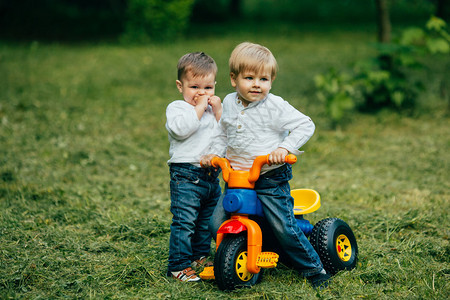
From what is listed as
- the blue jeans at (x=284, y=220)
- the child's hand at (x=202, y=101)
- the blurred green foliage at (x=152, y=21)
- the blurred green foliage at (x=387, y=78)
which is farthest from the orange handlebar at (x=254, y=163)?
the blurred green foliage at (x=152, y=21)

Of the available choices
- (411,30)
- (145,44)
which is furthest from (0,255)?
(145,44)

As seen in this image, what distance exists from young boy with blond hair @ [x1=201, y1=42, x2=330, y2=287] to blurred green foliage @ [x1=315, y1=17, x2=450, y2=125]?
4.76 meters

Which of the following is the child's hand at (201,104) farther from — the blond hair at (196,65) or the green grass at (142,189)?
the green grass at (142,189)

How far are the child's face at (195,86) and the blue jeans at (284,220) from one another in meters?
0.72

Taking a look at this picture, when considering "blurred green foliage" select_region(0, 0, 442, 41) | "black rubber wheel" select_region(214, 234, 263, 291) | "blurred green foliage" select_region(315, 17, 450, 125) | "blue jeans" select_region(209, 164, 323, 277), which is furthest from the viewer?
"blurred green foliage" select_region(0, 0, 442, 41)

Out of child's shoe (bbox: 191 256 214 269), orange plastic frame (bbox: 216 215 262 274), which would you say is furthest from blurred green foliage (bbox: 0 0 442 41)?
orange plastic frame (bbox: 216 215 262 274)

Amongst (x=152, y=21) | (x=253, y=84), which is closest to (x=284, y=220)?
(x=253, y=84)

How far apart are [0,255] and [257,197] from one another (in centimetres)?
191

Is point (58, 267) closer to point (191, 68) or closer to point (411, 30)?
point (191, 68)

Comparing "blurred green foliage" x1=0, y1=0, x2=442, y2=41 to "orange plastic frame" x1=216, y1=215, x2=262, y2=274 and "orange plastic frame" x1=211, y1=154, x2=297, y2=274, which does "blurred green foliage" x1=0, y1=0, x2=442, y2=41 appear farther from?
"orange plastic frame" x1=216, y1=215, x2=262, y2=274

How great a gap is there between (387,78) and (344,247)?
5.41 metres

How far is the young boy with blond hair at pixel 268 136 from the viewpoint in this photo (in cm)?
318

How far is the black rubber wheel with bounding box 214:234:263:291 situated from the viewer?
3.12m

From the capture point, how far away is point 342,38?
60.6 feet
